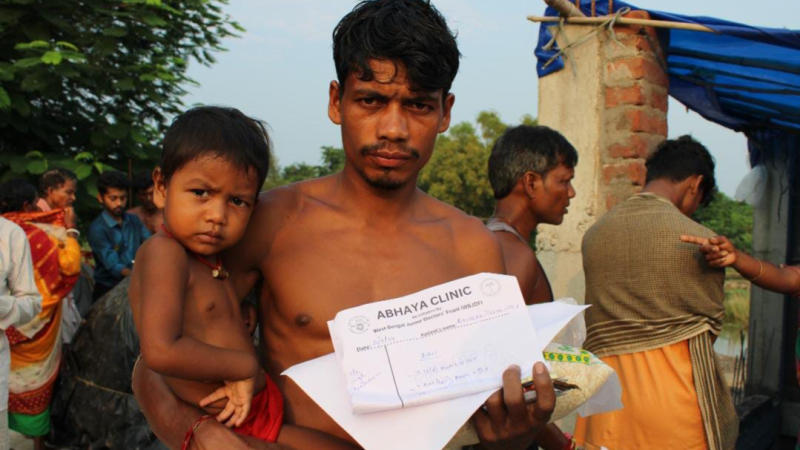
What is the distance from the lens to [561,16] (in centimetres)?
404

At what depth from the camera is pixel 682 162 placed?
3285 millimetres

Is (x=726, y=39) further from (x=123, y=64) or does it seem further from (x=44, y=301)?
(x=123, y=64)

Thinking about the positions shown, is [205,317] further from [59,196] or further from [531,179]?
[59,196]

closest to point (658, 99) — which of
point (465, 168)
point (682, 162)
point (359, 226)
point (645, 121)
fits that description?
point (645, 121)

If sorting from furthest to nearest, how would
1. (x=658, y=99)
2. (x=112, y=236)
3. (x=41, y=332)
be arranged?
(x=112, y=236)
(x=41, y=332)
(x=658, y=99)

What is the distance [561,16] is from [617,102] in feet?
1.99

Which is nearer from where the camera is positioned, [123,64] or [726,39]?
[726,39]

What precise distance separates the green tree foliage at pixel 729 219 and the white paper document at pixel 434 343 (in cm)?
2101

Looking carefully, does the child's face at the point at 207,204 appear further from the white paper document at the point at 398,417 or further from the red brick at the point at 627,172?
the red brick at the point at 627,172

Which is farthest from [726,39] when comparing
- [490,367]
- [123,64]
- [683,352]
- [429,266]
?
[123,64]

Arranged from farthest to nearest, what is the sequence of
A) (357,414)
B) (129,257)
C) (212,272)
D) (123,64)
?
(123,64) → (129,257) → (212,272) → (357,414)

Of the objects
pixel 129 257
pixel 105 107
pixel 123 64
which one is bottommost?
pixel 129 257

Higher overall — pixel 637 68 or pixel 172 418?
pixel 637 68

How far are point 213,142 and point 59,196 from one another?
14.1ft
